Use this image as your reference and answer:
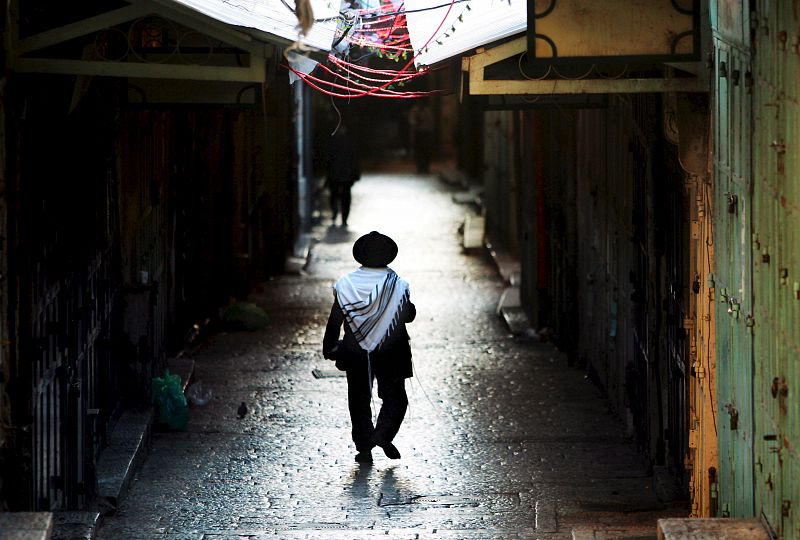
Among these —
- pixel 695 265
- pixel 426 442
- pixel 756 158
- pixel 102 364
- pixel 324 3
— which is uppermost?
pixel 324 3

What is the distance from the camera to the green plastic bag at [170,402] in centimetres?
1106

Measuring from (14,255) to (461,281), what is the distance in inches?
497

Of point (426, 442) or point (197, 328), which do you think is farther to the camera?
point (197, 328)

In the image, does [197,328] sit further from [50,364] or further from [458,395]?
[50,364]

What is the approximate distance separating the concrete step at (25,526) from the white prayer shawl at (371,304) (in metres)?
3.85

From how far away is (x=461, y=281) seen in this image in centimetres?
1931

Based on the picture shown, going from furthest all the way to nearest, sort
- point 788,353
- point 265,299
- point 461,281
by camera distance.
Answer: point 461,281, point 265,299, point 788,353

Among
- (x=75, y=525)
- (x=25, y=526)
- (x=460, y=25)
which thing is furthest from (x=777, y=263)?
(x=460, y=25)

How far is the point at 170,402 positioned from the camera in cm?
1109

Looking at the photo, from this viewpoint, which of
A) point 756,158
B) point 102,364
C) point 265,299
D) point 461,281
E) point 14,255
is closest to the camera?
point 756,158

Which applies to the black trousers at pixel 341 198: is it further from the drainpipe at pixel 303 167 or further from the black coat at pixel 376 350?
the black coat at pixel 376 350

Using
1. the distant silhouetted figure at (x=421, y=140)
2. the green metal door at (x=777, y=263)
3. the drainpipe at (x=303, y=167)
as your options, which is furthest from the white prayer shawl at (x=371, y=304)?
the distant silhouetted figure at (x=421, y=140)

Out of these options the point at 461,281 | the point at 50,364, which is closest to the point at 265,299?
the point at 461,281

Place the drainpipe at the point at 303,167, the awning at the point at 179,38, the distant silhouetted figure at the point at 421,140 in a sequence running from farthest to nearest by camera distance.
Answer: the distant silhouetted figure at the point at 421,140 → the drainpipe at the point at 303,167 → the awning at the point at 179,38
